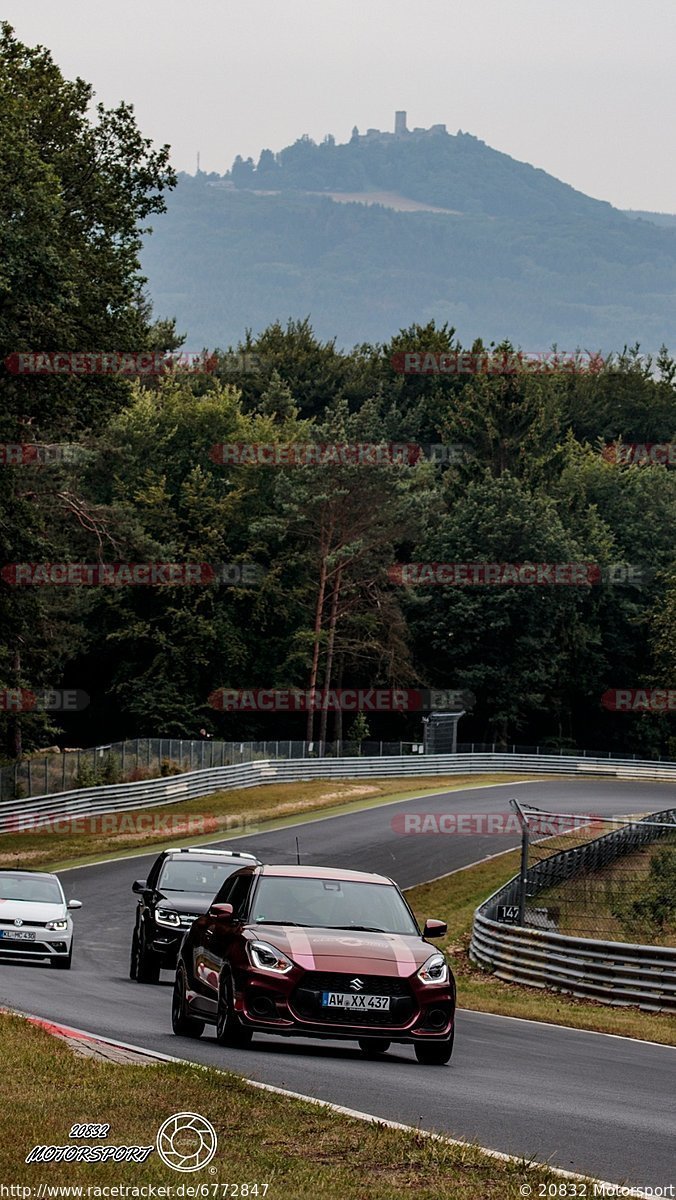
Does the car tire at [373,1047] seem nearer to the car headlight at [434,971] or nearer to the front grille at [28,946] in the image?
the car headlight at [434,971]

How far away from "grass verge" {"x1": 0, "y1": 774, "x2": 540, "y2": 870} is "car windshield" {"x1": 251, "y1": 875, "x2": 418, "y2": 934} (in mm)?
31700

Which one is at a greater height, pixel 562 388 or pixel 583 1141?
pixel 562 388

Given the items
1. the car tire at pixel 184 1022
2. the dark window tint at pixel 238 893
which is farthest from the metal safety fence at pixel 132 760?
the car tire at pixel 184 1022

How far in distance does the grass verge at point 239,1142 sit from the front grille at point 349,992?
6.64ft

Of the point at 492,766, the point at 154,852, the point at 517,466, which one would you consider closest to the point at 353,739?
the point at 492,766

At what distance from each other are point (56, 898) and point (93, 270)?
21.2 metres

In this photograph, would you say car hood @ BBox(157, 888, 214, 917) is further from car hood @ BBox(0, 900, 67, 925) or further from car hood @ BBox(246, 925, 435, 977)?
car hood @ BBox(246, 925, 435, 977)

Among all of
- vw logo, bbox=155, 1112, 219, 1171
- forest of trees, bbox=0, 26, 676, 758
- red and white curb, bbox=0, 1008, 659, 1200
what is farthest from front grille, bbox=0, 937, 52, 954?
forest of trees, bbox=0, 26, 676, 758

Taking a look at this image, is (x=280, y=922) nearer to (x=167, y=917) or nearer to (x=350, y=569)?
(x=167, y=917)

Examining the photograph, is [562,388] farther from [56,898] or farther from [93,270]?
[56,898]

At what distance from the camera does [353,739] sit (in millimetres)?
83500

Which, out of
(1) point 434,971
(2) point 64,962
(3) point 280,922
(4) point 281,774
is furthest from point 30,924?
(4) point 281,774

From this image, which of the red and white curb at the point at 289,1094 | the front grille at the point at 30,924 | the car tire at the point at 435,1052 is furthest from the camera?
the front grille at the point at 30,924

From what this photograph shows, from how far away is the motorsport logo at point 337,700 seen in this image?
8312 cm
